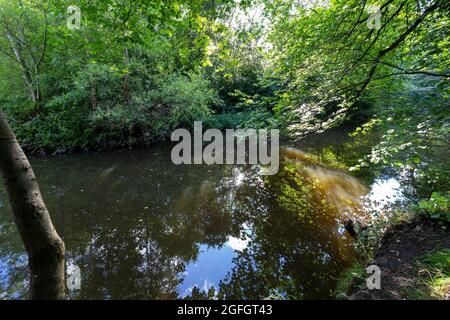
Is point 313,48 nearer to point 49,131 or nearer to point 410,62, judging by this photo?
point 410,62

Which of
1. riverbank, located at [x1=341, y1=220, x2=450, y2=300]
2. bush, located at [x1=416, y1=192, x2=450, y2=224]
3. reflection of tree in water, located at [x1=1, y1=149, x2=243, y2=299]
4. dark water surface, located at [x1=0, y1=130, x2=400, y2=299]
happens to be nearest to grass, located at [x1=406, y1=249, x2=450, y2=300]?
riverbank, located at [x1=341, y1=220, x2=450, y2=300]

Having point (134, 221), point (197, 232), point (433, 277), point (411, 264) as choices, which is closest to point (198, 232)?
point (197, 232)

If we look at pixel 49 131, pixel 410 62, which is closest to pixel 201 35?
pixel 410 62

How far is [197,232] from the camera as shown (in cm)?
450

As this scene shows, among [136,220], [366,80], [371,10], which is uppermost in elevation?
[371,10]

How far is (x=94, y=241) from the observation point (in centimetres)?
417

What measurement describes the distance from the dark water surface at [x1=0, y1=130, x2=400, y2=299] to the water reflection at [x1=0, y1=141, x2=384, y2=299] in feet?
0.06

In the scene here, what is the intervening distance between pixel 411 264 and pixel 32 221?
3.68 meters

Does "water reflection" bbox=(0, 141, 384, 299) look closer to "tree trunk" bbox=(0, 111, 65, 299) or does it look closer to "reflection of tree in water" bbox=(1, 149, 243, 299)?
"reflection of tree in water" bbox=(1, 149, 243, 299)

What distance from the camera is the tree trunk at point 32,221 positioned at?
1.57 metres

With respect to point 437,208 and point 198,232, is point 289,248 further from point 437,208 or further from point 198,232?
point 437,208

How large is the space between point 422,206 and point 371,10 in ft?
9.91

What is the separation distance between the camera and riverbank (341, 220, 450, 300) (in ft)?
7.03

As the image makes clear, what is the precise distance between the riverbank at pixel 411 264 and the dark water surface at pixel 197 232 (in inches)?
23.2
